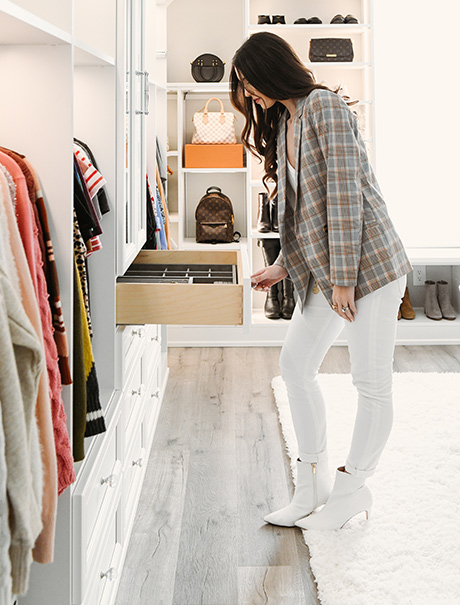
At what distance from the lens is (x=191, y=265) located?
235 cm

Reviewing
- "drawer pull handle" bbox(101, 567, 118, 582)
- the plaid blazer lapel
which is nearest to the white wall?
the plaid blazer lapel

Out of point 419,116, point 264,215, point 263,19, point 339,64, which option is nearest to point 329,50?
point 339,64

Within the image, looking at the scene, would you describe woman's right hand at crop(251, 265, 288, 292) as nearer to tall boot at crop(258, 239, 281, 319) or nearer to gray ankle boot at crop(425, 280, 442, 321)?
tall boot at crop(258, 239, 281, 319)

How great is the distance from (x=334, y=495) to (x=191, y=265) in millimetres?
867

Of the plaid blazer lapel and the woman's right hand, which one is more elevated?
the plaid blazer lapel

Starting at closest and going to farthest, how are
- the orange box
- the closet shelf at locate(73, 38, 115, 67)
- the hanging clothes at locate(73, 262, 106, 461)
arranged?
the hanging clothes at locate(73, 262, 106, 461) < the closet shelf at locate(73, 38, 115, 67) < the orange box

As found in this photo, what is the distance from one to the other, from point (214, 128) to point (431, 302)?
5.58ft

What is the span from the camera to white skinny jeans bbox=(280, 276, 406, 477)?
1.85m

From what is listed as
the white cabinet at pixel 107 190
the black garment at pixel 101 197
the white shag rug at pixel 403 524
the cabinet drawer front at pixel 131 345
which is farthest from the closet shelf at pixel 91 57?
the white shag rug at pixel 403 524

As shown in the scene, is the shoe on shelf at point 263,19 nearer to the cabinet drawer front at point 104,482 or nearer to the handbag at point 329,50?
the handbag at point 329,50

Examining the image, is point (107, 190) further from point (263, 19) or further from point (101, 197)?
point (263, 19)

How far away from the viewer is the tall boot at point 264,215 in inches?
166

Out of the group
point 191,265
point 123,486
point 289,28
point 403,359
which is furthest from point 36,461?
point 289,28

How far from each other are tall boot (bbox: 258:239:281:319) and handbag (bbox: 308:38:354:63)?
1.09 meters
